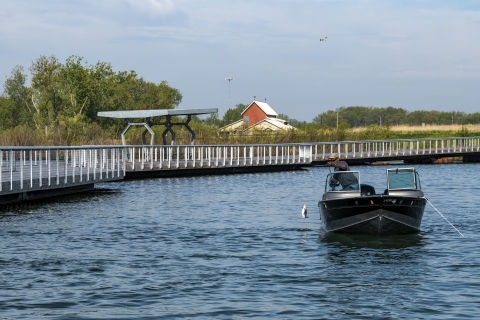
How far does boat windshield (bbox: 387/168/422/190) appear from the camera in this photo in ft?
74.9

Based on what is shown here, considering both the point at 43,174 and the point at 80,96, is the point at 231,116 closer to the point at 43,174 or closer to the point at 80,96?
the point at 80,96

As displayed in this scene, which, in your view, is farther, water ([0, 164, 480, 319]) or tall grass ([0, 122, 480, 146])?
tall grass ([0, 122, 480, 146])

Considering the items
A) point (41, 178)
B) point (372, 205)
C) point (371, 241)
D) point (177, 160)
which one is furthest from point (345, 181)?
point (177, 160)

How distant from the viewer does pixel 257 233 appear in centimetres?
2456

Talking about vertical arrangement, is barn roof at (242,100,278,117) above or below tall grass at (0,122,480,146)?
above

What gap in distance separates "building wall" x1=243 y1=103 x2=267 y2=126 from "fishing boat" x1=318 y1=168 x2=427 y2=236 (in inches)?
4763

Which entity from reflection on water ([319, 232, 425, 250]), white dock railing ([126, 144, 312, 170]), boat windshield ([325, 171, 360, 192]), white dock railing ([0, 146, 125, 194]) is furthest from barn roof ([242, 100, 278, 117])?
boat windshield ([325, 171, 360, 192])

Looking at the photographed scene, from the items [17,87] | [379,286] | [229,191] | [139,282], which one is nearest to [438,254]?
[379,286]

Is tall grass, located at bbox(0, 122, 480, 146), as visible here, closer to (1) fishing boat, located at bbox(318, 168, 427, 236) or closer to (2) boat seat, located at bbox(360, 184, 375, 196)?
(1) fishing boat, located at bbox(318, 168, 427, 236)

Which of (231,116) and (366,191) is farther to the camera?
(231,116)

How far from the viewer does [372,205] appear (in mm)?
21359

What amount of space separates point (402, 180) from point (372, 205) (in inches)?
80.8

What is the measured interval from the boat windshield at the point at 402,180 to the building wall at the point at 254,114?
121 metres

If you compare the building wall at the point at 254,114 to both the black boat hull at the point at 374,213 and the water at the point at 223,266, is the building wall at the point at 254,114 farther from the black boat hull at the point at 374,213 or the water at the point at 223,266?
the black boat hull at the point at 374,213
